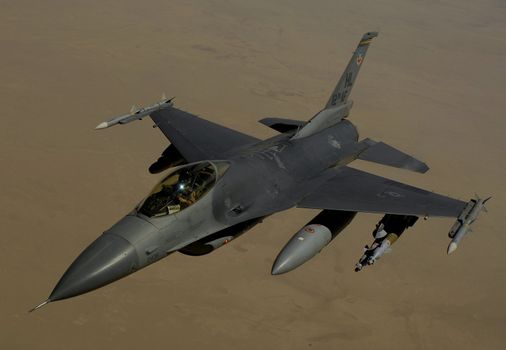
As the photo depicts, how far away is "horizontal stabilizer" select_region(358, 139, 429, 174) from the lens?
20.8m

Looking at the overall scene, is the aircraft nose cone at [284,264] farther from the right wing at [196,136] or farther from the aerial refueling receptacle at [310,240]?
the right wing at [196,136]

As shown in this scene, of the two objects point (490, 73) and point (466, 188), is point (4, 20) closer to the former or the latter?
point (466, 188)

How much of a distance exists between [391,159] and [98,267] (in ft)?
42.7

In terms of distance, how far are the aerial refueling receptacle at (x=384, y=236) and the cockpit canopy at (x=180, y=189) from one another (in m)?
5.14

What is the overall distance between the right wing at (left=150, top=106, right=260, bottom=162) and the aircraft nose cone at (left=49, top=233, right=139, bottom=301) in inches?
251

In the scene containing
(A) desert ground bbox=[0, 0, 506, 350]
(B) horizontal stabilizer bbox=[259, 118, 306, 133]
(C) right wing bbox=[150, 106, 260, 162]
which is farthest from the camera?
(B) horizontal stabilizer bbox=[259, 118, 306, 133]

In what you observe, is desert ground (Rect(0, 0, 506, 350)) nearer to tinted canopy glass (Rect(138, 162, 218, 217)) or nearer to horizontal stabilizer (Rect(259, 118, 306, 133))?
horizontal stabilizer (Rect(259, 118, 306, 133))

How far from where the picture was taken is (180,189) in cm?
1380

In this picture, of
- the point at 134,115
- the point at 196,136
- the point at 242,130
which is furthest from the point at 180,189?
the point at 242,130

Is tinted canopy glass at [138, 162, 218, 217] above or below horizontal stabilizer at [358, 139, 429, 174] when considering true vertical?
above

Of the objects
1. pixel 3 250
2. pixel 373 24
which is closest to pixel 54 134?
pixel 3 250

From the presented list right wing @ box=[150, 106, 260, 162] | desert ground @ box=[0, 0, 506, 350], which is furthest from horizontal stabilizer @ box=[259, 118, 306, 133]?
desert ground @ box=[0, 0, 506, 350]

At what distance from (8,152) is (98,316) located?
10.9 m

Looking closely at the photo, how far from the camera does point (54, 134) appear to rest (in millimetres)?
25828
